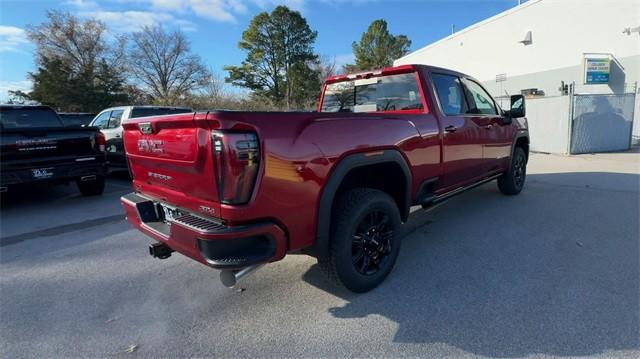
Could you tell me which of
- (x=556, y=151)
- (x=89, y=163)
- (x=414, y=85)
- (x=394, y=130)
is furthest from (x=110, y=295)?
(x=556, y=151)

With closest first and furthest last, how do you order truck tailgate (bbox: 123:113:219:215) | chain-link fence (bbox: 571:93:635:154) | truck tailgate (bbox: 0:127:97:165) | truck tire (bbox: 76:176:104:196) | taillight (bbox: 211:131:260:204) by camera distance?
taillight (bbox: 211:131:260:204), truck tailgate (bbox: 123:113:219:215), truck tailgate (bbox: 0:127:97:165), truck tire (bbox: 76:176:104:196), chain-link fence (bbox: 571:93:635:154)

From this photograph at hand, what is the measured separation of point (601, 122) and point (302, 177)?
12.6 metres

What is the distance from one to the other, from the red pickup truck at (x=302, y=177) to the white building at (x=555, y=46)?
12918 mm

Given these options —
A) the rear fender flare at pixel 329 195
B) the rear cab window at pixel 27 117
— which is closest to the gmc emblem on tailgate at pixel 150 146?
the rear fender flare at pixel 329 195

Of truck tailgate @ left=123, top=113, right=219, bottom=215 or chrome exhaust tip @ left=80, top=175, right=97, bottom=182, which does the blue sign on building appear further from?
chrome exhaust tip @ left=80, top=175, right=97, bottom=182

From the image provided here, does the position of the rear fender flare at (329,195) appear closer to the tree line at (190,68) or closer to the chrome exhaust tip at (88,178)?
the chrome exhaust tip at (88,178)

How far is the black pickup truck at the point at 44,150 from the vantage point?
5059mm

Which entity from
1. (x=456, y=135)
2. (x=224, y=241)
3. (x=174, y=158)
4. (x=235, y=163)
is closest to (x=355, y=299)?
(x=224, y=241)

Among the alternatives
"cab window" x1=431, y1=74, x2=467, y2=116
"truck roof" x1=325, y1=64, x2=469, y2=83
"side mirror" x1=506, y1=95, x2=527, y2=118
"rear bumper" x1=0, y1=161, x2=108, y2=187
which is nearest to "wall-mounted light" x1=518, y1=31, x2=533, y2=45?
"side mirror" x1=506, y1=95, x2=527, y2=118

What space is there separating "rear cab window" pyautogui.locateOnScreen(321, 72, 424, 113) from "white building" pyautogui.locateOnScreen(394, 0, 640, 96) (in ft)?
43.1

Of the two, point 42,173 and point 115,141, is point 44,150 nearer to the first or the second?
point 42,173

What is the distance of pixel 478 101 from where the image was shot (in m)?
4.54

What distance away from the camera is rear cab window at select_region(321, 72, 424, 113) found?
362 cm

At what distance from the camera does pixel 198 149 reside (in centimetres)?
208
